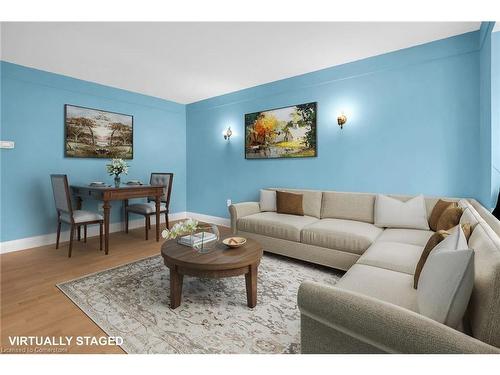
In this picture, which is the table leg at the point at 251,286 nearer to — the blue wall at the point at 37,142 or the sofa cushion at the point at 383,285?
the sofa cushion at the point at 383,285

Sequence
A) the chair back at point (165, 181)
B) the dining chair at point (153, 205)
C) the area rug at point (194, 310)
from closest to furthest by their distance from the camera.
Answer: the area rug at point (194, 310)
the dining chair at point (153, 205)
the chair back at point (165, 181)

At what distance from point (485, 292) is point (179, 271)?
1.76m

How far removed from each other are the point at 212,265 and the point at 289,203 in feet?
6.18

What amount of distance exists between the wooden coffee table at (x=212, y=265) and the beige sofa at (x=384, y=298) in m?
0.70

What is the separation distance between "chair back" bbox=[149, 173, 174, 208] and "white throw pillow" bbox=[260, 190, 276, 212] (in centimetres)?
161

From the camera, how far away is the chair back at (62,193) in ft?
9.86

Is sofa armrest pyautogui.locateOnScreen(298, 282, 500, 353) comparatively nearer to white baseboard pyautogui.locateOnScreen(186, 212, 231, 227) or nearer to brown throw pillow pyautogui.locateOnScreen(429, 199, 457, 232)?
brown throw pillow pyautogui.locateOnScreen(429, 199, 457, 232)

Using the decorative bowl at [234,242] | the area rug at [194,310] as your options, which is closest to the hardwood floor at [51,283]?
the area rug at [194,310]

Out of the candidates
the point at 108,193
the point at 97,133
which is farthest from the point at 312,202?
the point at 97,133

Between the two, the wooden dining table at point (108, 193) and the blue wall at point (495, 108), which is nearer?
the blue wall at point (495, 108)

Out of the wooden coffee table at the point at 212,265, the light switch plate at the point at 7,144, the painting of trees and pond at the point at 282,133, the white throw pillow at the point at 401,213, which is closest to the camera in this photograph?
the wooden coffee table at the point at 212,265

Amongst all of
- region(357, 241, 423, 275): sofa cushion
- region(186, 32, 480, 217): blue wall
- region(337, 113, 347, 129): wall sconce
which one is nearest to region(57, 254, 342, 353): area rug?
region(357, 241, 423, 275): sofa cushion
